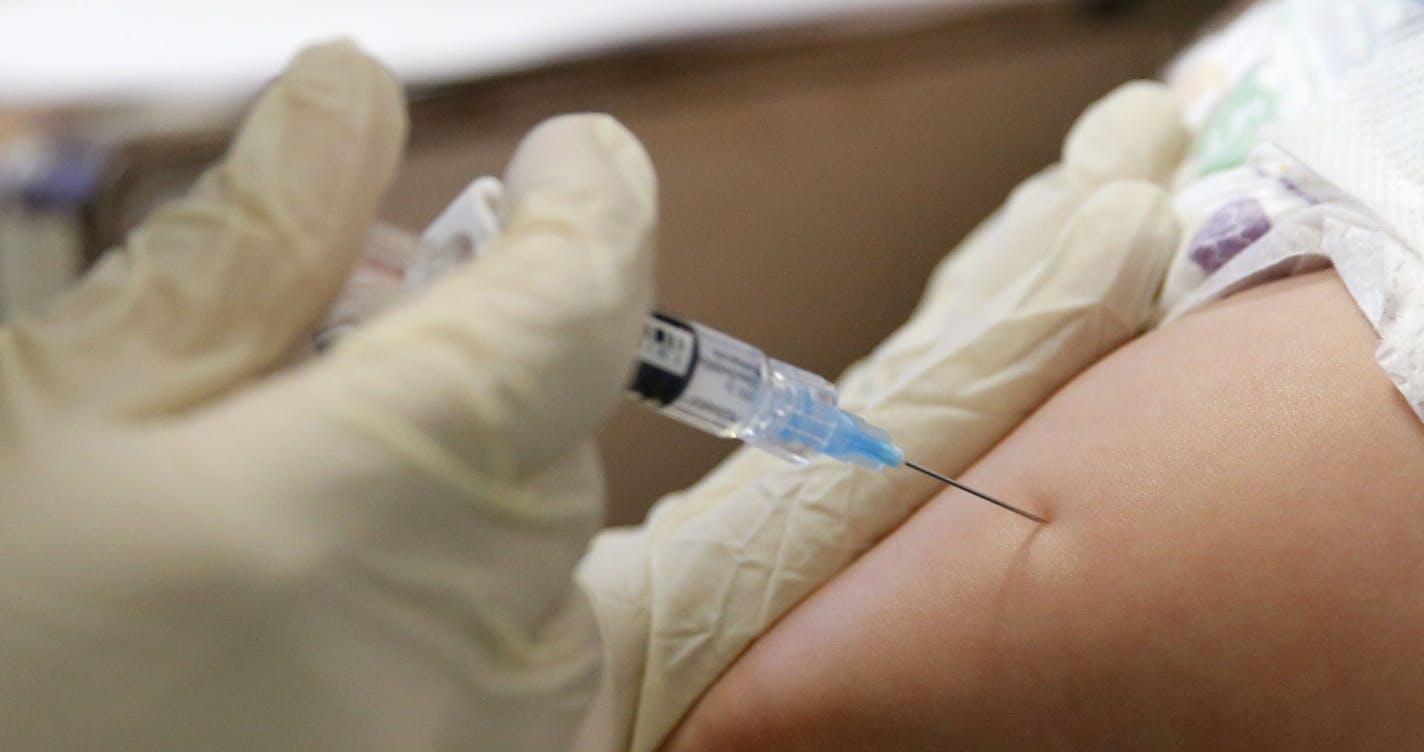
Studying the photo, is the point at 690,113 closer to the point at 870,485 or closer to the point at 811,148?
the point at 811,148

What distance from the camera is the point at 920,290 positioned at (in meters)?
1.53

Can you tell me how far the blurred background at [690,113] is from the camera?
1.30 metres

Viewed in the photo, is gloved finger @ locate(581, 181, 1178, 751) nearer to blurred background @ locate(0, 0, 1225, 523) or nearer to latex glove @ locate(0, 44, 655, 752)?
latex glove @ locate(0, 44, 655, 752)

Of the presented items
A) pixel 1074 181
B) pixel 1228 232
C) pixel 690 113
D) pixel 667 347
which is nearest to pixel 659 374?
pixel 667 347

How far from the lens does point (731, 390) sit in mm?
626

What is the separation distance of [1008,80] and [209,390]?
1.24 meters

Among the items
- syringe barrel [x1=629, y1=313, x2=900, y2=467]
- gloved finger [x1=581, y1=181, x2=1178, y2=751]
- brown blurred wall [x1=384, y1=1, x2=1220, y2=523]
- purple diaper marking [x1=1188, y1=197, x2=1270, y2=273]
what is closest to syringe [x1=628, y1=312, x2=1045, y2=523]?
syringe barrel [x1=629, y1=313, x2=900, y2=467]

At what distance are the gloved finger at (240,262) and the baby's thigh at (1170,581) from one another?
386mm

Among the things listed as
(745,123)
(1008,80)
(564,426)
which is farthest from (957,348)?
(1008,80)

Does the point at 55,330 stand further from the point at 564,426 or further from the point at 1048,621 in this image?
the point at 1048,621

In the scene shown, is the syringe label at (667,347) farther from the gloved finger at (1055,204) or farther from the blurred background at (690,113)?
the blurred background at (690,113)

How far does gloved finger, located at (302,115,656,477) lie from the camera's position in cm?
46

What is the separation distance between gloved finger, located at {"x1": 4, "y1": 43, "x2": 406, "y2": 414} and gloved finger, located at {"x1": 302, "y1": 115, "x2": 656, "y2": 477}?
2.3 inches

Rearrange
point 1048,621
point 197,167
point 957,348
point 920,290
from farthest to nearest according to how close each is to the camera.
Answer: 1. point 920,290
2. point 197,167
3. point 957,348
4. point 1048,621
